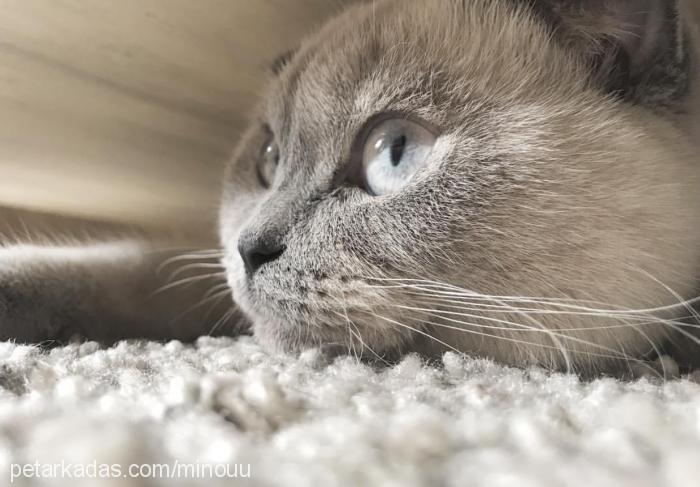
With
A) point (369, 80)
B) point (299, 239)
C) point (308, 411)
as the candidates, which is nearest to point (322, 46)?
point (369, 80)

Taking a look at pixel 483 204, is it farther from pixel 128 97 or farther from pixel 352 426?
pixel 128 97

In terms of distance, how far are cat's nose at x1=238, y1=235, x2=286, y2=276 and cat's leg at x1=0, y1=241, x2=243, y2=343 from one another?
0.19 m

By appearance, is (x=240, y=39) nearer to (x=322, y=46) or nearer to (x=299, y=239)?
(x=322, y=46)

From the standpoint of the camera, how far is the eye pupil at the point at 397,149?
720 millimetres

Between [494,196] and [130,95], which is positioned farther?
[130,95]

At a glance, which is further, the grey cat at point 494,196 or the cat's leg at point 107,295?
the cat's leg at point 107,295

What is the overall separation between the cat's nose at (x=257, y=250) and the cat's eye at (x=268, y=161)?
25 cm

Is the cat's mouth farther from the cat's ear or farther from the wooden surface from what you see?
the wooden surface

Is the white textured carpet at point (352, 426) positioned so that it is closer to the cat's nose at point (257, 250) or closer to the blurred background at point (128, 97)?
the cat's nose at point (257, 250)

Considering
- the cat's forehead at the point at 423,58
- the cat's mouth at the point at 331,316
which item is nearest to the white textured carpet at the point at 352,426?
the cat's mouth at the point at 331,316

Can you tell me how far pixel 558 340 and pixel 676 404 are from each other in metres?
0.19

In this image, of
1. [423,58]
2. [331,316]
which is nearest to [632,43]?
[423,58]

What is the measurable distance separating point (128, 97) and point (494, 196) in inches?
27.9

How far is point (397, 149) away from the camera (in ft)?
2.37
